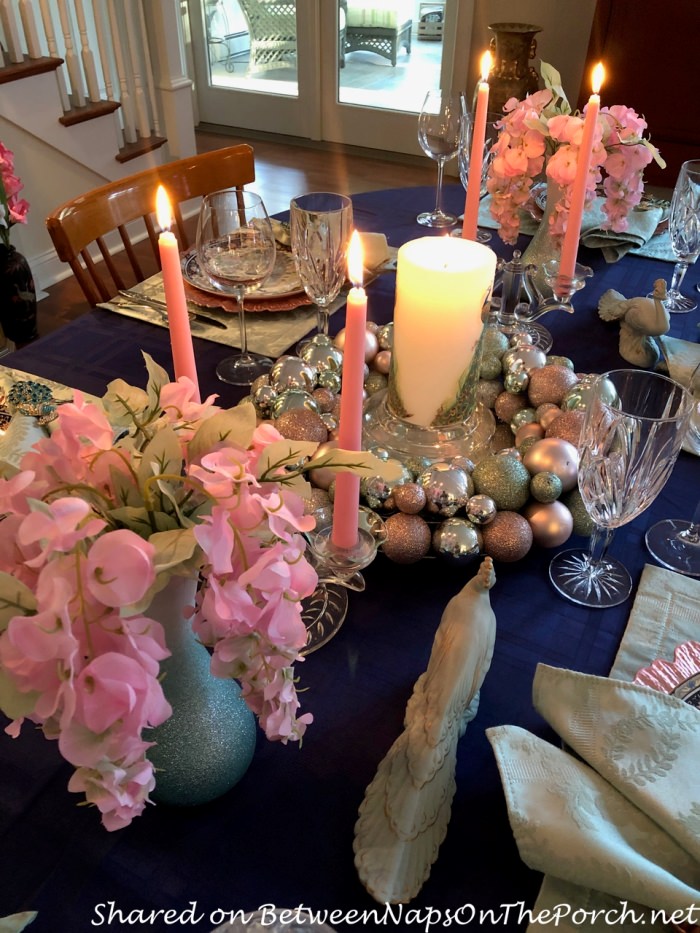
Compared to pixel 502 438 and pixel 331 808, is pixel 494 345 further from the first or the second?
pixel 331 808

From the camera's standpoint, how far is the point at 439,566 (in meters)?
0.69

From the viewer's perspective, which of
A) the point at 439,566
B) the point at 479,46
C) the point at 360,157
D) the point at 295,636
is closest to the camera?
the point at 295,636

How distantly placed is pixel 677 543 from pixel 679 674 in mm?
184

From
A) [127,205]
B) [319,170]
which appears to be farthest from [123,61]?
[127,205]

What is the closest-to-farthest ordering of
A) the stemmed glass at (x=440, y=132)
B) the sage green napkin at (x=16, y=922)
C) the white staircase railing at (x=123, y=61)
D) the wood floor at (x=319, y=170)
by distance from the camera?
the sage green napkin at (x=16, y=922) → the stemmed glass at (x=440, y=132) → the white staircase railing at (x=123, y=61) → the wood floor at (x=319, y=170)

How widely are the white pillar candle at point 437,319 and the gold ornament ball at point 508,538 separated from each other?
0.43 ft

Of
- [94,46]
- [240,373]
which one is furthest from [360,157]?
[240,373]

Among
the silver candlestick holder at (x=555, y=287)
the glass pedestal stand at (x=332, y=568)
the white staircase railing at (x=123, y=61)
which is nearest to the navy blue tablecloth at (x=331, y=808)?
the glass pedestal stand at (x=332, y=568)

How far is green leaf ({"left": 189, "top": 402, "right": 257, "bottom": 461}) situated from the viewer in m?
0.41

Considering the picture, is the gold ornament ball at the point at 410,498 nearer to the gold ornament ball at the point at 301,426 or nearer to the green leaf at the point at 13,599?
the gold ornament ball at the point at 301,426

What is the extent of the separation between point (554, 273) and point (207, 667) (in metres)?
0.81

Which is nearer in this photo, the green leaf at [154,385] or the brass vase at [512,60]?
the green leaf at [154,385]

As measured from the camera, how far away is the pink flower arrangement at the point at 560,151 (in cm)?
96

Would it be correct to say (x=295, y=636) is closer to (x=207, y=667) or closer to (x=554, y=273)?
(x=207, y=667)
